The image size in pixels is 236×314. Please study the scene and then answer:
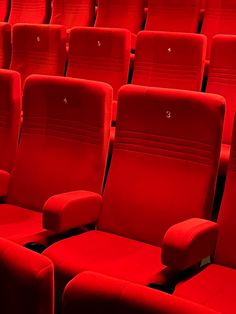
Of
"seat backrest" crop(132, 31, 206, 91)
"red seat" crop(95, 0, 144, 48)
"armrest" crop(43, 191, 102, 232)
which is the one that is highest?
"red seat" crop(95, 0, 144, 48)

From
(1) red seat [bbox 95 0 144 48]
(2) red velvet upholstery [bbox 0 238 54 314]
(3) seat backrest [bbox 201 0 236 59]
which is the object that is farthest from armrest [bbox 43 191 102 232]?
(1) red seat [bbox 95 0 144 48]

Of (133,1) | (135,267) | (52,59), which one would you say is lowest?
(135,267)

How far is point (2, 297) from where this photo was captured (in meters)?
0.26

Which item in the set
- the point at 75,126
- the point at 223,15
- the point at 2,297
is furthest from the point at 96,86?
the point at 223,15

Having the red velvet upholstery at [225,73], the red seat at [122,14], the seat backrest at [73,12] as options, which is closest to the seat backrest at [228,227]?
the red velvet upholstery at [225,73]

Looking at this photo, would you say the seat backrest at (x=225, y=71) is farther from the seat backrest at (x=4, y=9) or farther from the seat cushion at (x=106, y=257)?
the seat backrest at (x=4, y=9)

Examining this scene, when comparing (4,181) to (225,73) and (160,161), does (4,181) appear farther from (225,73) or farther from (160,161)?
(225,73)

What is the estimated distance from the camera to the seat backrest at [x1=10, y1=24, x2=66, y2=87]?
96 centimetres

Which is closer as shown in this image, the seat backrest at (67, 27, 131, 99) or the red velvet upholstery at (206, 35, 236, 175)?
the red velvet upholstery at (206, 35, 236, 175)

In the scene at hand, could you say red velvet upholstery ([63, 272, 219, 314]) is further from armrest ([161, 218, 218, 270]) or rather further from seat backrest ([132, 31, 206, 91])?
seat backrest ([132, 31, 206, 91])

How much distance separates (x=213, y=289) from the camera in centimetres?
44

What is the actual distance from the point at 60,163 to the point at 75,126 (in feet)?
0.16

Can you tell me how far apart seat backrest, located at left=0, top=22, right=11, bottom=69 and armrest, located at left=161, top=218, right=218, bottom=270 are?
698mm

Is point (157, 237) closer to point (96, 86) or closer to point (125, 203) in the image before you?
point (125, 203)
